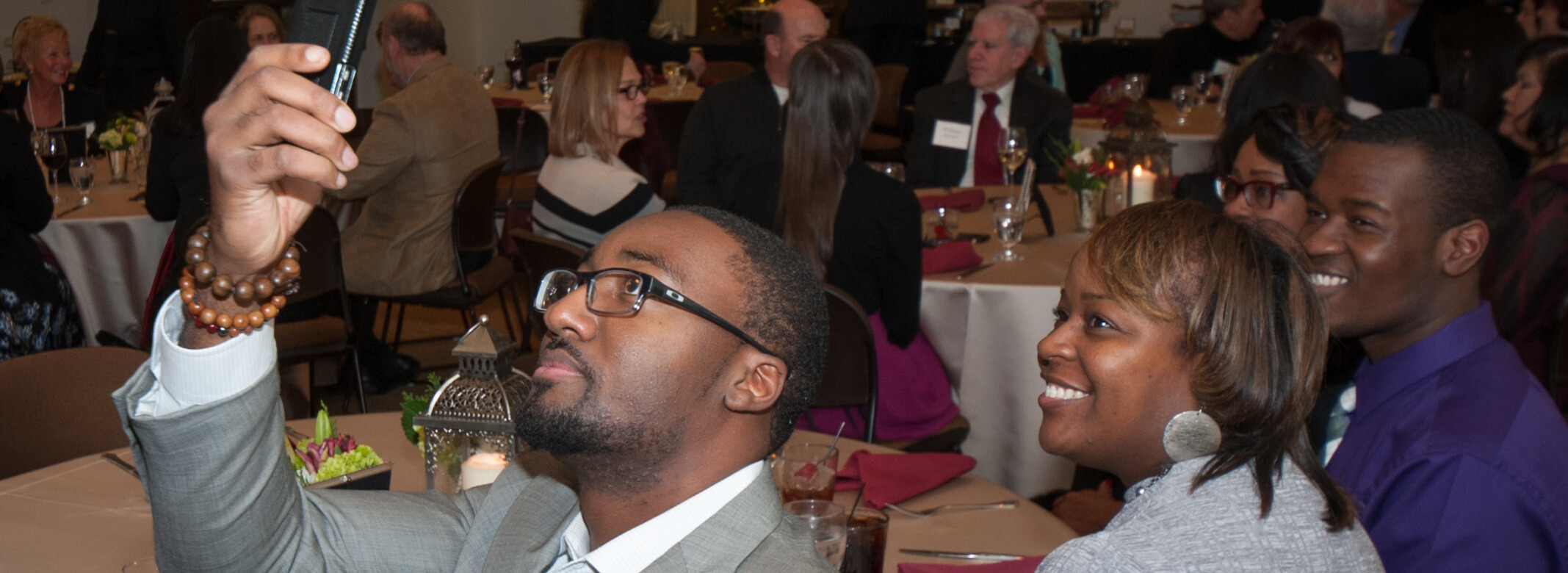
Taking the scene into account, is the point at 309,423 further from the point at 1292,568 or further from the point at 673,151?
the point at 673,151

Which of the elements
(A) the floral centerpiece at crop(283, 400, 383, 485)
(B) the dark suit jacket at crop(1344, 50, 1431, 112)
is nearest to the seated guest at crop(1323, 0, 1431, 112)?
(B) the dark suit jacket at crop(1344, 50, 1431, 112)

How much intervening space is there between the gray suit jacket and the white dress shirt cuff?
1 centimetres

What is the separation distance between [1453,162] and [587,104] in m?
2.72

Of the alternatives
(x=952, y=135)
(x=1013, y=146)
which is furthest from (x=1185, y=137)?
(x=1013, y=146)

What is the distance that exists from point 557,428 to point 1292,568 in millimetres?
771

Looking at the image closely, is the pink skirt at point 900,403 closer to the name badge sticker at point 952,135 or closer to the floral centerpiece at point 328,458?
the floral centerpiece at point 328,458

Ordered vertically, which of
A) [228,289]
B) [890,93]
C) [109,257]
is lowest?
[890,93]

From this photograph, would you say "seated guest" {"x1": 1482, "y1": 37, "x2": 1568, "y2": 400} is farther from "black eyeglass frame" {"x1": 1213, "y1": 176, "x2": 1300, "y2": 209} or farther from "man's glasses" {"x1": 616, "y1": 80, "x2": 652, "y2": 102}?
"man's glasses" {"x1": 616, "y1": 80, "x2": 652, "y2": 102}

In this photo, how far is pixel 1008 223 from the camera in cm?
355

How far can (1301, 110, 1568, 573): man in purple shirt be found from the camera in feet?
5.19

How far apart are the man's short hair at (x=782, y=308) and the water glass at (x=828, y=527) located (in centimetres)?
15

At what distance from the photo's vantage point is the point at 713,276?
1.38m

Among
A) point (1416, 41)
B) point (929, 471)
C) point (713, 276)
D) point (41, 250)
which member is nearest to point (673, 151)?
point (41, 250)

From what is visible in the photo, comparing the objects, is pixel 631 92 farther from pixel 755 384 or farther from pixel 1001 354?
pixel 755 384
